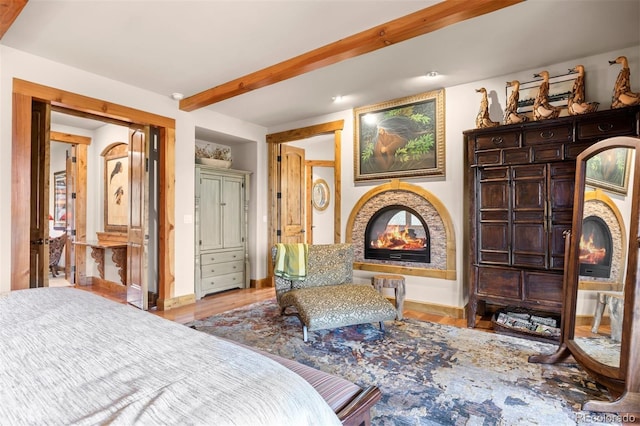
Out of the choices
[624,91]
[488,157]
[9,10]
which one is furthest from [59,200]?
[624,91]

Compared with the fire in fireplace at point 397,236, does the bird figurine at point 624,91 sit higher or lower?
higher

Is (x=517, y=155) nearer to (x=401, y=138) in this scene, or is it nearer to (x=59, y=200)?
(x=401, y=138)

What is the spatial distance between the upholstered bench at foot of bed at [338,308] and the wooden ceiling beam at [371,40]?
2.17 meters

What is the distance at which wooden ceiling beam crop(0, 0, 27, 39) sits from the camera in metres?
2.00

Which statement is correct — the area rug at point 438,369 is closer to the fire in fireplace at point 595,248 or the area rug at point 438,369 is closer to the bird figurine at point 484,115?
the fire in fireplace at point 595,248

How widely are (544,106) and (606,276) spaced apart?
1.62 m

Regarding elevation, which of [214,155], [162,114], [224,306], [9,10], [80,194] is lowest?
[224,306]

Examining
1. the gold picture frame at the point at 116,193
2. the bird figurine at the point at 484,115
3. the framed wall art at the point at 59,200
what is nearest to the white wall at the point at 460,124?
the bird figurine at the point at 484,115

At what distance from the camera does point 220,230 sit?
482 cm

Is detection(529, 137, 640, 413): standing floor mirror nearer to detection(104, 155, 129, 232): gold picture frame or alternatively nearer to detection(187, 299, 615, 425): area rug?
detection(187, 299, 615, 425): area rug

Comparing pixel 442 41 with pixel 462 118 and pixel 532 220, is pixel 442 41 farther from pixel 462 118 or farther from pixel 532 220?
pixel 532 220

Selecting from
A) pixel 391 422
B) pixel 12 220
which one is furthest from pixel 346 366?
pixel 12 220

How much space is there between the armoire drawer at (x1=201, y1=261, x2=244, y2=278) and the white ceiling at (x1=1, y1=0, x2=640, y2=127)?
247 cm

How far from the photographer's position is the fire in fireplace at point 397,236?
3.90 meters
